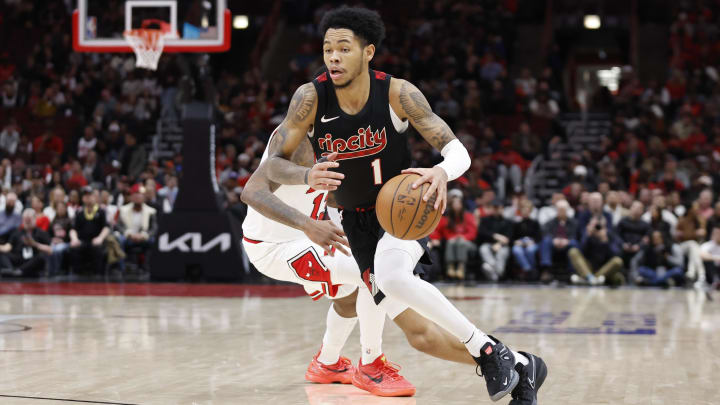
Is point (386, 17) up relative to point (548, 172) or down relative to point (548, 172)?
up

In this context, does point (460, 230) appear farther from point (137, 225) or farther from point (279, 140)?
point (279, 140)

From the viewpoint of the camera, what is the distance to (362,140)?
14.7 feet

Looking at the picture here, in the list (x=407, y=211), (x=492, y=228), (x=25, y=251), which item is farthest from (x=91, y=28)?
(x=407, y=211)

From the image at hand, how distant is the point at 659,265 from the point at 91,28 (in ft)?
26.9

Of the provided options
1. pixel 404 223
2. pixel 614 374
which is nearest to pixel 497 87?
pixel 614 374

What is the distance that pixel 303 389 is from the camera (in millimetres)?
4887

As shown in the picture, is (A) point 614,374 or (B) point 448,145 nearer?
(B) point 448,145

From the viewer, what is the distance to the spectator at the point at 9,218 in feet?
46.6

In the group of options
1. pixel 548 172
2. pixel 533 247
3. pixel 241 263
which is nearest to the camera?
pixel 241 263

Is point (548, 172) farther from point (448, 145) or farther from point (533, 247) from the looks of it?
point (448, 145)

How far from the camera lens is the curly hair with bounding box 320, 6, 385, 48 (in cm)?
448

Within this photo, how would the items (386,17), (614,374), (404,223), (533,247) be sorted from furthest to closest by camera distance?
(386,17) < (533,247) < (614,374) < (404,223)

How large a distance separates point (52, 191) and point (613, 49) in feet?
48.0

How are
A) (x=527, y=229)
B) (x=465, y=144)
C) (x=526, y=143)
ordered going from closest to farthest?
(x=527, y=229) → (x=465, y=144) → (x=526, y=143)
